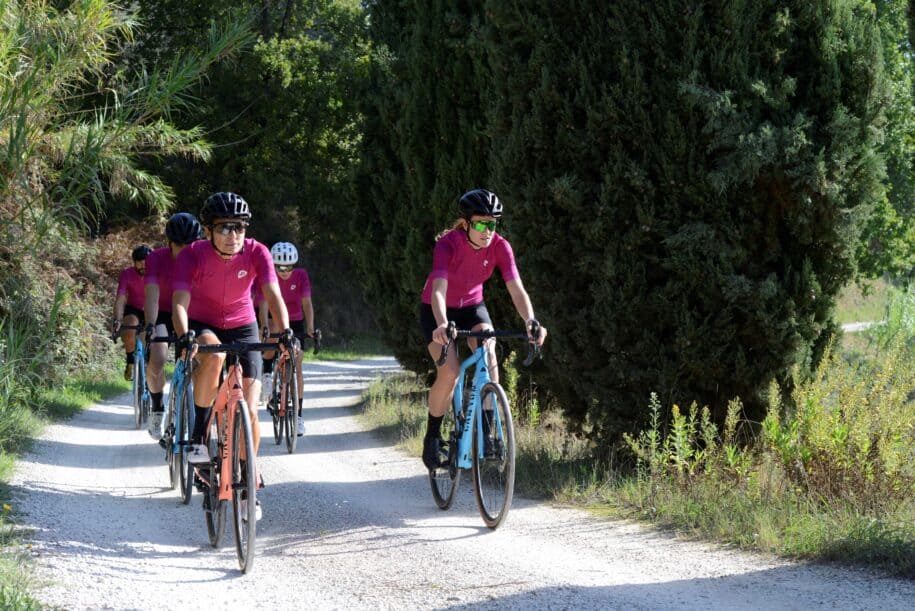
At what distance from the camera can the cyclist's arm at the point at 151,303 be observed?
10.2 m

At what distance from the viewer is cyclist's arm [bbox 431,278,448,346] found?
7300mm

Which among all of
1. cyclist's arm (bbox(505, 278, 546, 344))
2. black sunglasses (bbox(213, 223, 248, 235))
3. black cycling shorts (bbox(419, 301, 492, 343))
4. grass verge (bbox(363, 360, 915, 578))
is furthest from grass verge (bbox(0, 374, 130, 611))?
grass verge (bbox(363, 360, 915, 578))

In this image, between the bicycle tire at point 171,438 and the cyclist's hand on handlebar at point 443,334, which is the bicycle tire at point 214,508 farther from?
the bicycle tire at point 171,438

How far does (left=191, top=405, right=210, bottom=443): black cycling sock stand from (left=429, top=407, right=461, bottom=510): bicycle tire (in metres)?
1.77

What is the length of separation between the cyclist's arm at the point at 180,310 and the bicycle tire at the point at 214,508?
0.72 meters

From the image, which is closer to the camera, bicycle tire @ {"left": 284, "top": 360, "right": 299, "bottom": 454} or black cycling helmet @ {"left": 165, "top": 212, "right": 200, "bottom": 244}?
black cycling helmet @ {"left": 165, "top": 212, "right": 200, "bottom": 244}

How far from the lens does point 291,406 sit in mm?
11383

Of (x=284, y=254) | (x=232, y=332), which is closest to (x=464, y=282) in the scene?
(x=232, y=332)

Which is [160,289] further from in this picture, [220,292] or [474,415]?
[474,415]

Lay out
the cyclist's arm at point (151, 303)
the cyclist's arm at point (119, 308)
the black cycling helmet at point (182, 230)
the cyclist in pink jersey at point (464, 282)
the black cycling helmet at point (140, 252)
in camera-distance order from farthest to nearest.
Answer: the black cycling helmet at point (140, 252) < the cyclist's arm at point (119, 308) < the cyclist's arm at point (151, 303) < the black cycling helmet at point (182, 230) < the cyclist in pink jersey at point (464, 282)

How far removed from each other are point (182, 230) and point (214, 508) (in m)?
3.87

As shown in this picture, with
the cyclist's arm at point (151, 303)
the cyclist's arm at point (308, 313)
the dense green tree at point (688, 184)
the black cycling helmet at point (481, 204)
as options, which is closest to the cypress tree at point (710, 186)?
the dense green tree at point (688, 184)

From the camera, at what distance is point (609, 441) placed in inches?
356

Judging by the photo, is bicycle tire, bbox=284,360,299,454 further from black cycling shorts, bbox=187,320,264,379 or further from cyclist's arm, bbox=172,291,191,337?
cyclist's arm, bbox=172,291,191,337
